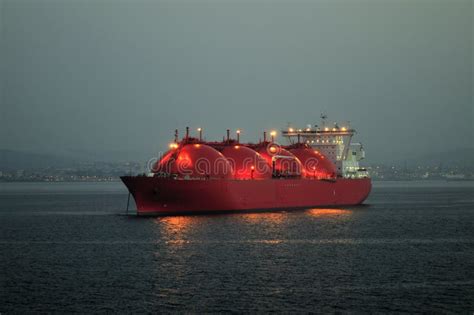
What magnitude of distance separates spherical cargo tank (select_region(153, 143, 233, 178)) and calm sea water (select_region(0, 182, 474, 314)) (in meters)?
3.89

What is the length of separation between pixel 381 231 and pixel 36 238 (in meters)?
22.1

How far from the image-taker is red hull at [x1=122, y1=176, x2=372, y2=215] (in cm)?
4394

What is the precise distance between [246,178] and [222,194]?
536 cm

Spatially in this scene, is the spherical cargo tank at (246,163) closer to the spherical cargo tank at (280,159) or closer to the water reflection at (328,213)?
the spherical cargo tank at (280,159)

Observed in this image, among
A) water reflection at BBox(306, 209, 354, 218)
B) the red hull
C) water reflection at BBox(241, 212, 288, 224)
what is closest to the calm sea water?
water reflection at BBox(241, 212, 288, 224)

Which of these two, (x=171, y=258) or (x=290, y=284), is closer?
(x=290, y=284)

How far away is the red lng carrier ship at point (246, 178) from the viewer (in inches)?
1761

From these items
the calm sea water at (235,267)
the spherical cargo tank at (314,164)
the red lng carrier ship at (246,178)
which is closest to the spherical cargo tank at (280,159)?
the red lng carrier ship at (246,178)

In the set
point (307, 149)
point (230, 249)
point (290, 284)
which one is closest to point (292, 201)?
point (307, 149)

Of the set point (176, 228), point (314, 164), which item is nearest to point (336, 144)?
point (314, 164)

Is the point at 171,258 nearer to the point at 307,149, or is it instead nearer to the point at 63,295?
the point at 63,295

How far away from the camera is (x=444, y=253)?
104 ft

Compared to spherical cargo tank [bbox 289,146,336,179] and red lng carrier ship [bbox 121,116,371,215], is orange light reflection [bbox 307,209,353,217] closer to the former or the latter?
red lng carrier ship [bbox 121,116,371,215]

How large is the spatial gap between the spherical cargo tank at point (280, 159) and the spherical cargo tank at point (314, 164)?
234 cm
